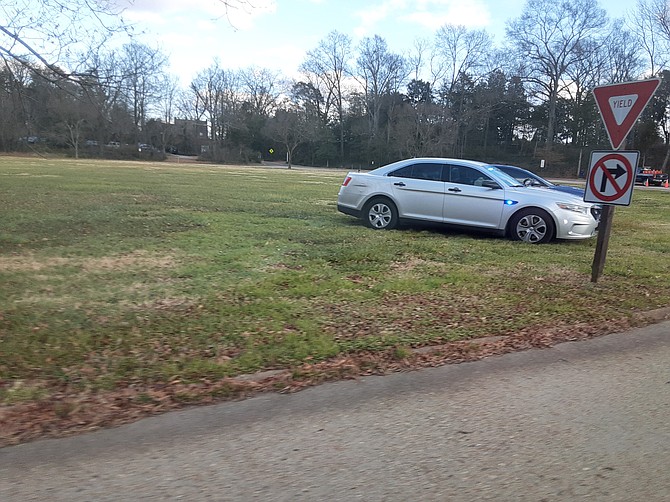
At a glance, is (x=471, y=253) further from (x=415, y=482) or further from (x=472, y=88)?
(x=472, y=88)

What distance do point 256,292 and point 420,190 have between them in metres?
5.73

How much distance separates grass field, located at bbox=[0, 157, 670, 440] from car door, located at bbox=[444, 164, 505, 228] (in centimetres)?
44

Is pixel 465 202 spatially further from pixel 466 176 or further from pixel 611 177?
pixel 611 177

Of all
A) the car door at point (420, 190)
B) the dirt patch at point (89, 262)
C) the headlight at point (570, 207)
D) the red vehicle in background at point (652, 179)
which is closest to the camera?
the dirt patch at point (89, 262)

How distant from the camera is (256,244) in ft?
31.0

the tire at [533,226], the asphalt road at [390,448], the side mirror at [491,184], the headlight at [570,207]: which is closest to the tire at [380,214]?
the side mirror at [491,184]

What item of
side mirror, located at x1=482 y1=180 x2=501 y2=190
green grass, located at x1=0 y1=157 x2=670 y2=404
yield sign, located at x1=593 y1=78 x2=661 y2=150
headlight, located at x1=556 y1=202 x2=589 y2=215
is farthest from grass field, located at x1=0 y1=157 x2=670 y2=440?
yield sign, located at x1=593 y1=78 x2=661 y2=150

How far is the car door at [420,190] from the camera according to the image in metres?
10.9

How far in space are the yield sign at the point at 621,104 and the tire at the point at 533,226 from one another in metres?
3.37

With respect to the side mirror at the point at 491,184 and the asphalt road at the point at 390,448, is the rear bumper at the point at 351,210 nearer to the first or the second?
the side mirror at the point at 491,184

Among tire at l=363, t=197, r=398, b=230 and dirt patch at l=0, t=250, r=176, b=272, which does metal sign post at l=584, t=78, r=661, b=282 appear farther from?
dirt patch at l=0, t=250, r=176, b=272

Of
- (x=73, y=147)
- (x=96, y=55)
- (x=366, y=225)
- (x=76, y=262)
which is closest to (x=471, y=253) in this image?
(x=366, y=225)

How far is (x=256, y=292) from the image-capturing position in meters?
6.30

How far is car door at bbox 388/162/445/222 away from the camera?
10.9m
